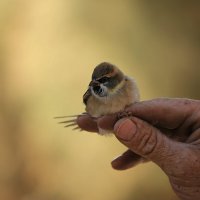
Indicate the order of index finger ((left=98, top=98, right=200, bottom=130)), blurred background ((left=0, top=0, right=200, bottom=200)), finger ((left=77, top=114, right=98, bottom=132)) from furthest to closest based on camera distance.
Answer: blurred background ((left=0, top=0, right=200, bottom=200)), finger ((left=77, top=114, right=98, bottom=132)), index finger ((left=98, top=98, right=200, bottom=130))

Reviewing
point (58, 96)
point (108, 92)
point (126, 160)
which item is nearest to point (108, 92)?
point (108, 92)

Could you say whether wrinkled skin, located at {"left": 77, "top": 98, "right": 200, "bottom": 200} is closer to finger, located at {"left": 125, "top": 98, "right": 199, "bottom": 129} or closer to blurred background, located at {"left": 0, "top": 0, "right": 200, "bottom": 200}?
finger, located at {"left": 125, "top": 98, "right": 199, "bottom": 129}

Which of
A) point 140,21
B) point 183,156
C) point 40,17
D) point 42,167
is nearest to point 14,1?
point 40,17

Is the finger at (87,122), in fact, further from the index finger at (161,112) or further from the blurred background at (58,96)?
the blurred background at (58,96)

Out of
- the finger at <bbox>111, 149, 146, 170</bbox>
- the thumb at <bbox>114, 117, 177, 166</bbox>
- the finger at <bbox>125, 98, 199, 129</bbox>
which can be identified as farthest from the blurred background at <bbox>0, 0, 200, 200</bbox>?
the thumb at <bbox>114, 117, 177, 166</bbox>

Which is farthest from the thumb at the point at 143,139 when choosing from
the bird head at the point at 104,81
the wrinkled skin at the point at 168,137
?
the bird head at the point at 104,81

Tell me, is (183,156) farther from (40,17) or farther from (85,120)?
(40,17)
